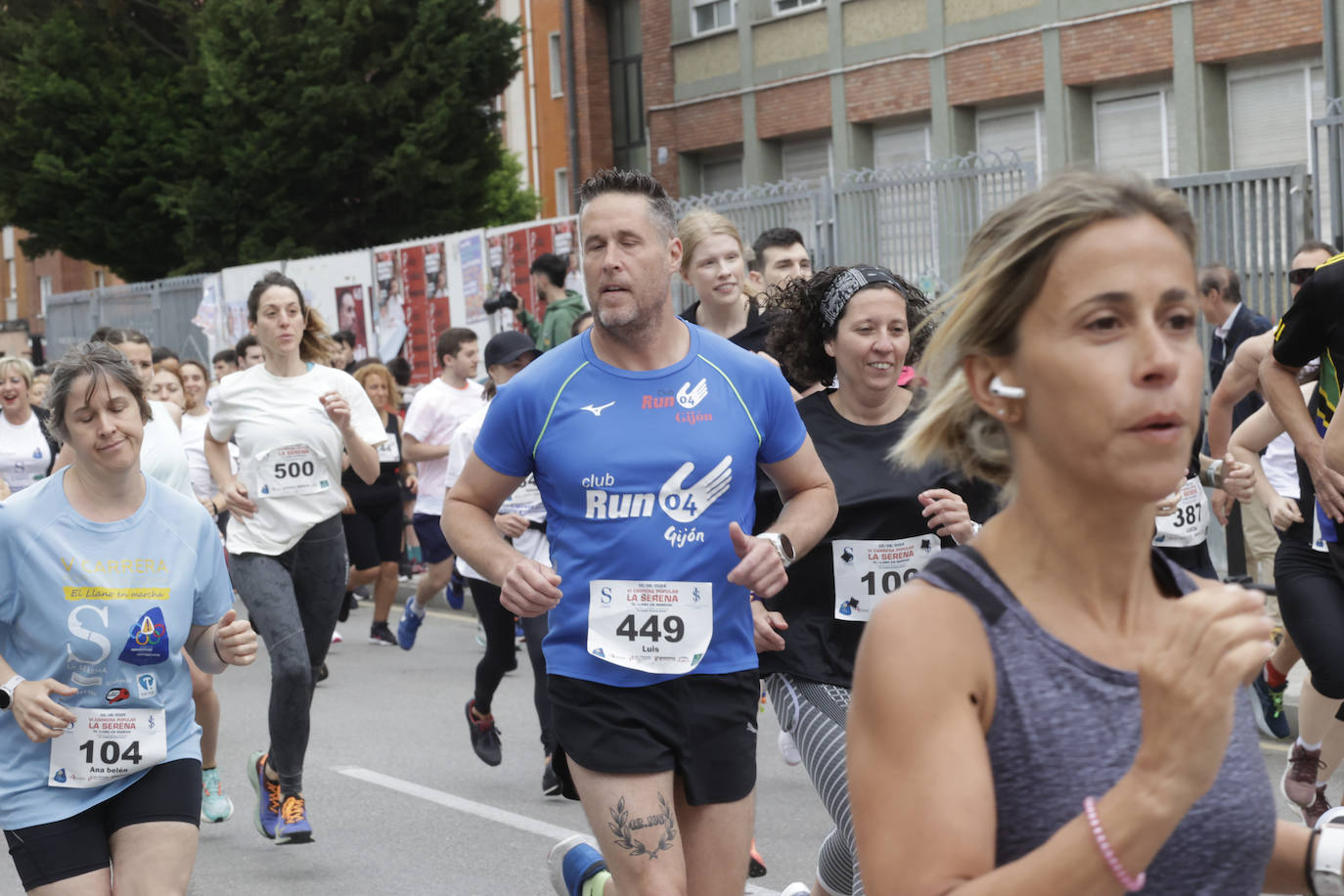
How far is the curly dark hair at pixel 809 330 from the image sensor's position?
499cm

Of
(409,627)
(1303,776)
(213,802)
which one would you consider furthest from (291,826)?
(409,627)

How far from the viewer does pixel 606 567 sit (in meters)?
4.05

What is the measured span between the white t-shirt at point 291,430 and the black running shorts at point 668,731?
12.1ft

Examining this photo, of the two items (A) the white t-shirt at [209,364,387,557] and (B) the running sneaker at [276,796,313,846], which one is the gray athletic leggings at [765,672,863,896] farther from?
(A) the white t-shirt at [209,364,387,557]

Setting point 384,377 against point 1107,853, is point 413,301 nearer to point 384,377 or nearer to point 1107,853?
point 384,377

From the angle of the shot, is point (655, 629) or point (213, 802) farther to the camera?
point (213, 802)

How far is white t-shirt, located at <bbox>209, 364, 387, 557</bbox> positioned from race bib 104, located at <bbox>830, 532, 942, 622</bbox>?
3422mm

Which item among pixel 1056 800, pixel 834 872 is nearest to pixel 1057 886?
pixel 1056 800

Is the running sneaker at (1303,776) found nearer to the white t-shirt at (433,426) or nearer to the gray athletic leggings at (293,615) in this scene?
the gray athletic leggings at (293,615)

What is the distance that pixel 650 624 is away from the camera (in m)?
3.98

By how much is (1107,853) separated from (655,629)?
2.33m

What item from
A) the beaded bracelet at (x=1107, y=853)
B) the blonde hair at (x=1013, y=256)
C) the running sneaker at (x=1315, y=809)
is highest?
the blonde hair at (x=1013, y=256)

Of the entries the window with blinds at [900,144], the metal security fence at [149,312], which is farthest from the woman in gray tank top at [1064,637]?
the window with blinds at [900,144]

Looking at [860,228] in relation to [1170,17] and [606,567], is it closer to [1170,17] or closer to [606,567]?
[1170,17]
